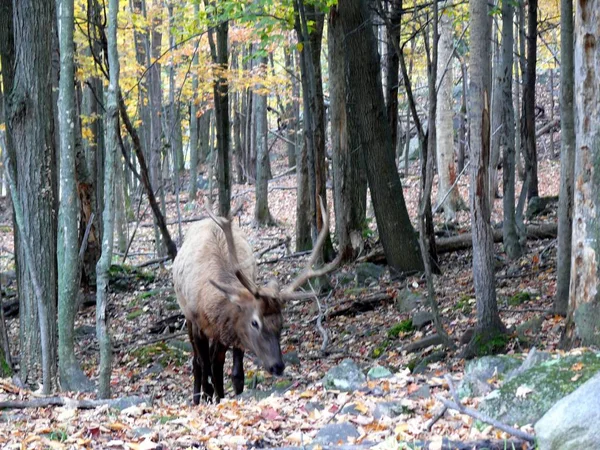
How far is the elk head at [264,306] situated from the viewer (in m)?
7.92

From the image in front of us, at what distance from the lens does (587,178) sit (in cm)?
630

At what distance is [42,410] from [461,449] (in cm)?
343

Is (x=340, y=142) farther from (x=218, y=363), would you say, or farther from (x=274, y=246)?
(x=218, y=363)

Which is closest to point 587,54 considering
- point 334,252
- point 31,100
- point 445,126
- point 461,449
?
point 461,449

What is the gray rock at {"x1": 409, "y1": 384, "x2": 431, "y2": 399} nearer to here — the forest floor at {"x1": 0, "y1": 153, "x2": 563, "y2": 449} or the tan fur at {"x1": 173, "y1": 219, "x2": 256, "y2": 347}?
the forest floor at {"x1": 0, "y1": 153, "x2": 563, "y2": 449}

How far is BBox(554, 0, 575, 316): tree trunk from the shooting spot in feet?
24.8

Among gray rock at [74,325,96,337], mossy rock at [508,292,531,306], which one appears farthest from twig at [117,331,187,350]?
mossy rock at [508,292,531,306]

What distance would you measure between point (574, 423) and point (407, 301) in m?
7.33

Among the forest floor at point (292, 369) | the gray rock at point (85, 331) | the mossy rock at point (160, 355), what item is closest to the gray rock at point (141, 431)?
the forest floor at point (292, 369)

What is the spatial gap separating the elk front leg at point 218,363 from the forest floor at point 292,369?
339 millimetres

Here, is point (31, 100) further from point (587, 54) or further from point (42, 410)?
point (587, 54)

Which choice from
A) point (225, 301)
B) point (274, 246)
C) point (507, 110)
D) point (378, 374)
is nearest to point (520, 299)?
point (507, 110)

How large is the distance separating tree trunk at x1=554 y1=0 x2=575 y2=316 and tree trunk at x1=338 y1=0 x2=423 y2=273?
4.84 m

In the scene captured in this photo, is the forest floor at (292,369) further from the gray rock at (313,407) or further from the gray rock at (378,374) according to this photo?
the gray rock at (378,374)
